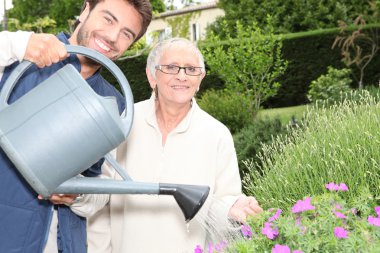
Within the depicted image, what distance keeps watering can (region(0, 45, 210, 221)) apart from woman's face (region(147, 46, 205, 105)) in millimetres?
590

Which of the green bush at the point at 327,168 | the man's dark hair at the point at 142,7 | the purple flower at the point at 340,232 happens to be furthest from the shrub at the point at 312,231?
the green bush at the point at 327,168

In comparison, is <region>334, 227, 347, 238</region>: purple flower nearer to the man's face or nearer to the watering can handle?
the watering can handle

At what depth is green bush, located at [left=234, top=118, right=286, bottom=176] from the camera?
6.23 metres

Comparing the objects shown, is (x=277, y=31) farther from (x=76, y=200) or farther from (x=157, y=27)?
(x=76, y=200)

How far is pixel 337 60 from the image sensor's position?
16641mm

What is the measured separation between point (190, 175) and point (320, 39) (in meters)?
15.2

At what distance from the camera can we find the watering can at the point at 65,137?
1703mm

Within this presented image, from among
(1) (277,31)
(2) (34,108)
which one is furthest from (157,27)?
(2) (34,108)

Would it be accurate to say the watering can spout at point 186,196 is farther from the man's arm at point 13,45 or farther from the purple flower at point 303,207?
the man's arm at point 13,45

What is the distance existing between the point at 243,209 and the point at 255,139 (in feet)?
14.0

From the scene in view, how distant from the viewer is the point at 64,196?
2.02 m

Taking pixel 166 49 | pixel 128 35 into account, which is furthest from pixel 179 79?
pixel 128 35

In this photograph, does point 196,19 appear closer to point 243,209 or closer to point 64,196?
point 243,209

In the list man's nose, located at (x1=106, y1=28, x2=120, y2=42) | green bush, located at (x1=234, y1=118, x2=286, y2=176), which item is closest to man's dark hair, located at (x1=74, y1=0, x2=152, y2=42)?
man's nose, located at (x1=106, y1=28, x2=120, y2=42)
